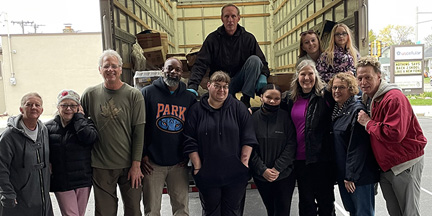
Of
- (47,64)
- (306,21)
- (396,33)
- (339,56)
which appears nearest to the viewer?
(339,56)

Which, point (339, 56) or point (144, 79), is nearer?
point (339, 56)

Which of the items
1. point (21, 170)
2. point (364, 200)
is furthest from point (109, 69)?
point (364, 200)

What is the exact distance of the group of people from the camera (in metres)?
2.62

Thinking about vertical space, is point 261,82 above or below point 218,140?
above

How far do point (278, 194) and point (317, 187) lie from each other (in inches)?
13.7

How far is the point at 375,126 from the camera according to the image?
2.59m

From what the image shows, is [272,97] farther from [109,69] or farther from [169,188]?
[109,69]

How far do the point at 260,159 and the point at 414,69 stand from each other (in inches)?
712

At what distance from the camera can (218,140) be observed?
107 inches

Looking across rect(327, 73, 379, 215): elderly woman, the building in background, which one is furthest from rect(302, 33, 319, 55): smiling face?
the building in background

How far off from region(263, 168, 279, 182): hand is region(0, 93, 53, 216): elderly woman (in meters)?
1.80

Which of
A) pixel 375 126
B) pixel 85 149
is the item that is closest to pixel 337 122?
pixel 375 126

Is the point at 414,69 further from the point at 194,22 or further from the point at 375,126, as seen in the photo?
the point at 375,126

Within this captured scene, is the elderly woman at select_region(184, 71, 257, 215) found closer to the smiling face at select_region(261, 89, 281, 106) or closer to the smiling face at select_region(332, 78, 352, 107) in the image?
the smiling face at select_region(261, 89, 281, 106)
